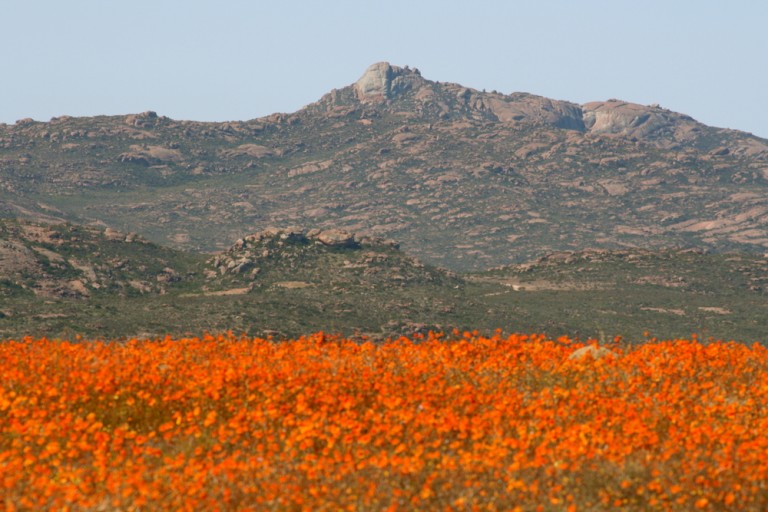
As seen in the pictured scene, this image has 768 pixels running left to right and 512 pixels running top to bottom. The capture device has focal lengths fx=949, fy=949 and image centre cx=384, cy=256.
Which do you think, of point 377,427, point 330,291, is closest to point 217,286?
point 330,291

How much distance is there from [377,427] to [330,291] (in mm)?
109727

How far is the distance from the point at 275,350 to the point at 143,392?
11.6ft

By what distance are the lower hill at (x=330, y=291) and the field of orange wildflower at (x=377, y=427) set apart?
226ft

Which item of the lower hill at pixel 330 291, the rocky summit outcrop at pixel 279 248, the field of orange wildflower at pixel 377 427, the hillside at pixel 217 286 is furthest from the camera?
the rocky summit outcrop at pixel 279 248

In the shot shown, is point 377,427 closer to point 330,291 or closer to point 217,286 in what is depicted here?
point 330,291

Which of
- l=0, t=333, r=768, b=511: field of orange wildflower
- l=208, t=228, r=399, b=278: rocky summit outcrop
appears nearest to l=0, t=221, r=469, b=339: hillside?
l=208, t=228, r=399, b=278: rocky summit outcrop

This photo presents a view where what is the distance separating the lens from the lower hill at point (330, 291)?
311 feet

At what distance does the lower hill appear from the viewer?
94938 mm

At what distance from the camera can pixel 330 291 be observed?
398ft

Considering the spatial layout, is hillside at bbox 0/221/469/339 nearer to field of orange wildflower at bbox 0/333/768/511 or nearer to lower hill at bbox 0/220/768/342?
lower hill at bbox 0/220/768/342

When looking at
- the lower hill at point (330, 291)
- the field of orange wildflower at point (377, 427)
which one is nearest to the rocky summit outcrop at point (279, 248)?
the lower hill at point (330, 291)

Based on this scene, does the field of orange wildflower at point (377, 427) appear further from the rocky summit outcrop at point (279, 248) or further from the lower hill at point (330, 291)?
the rocky summit outcrop at point (279, 248)

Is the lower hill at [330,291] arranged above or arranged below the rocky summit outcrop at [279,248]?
below

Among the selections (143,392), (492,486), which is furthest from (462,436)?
(143,392)
